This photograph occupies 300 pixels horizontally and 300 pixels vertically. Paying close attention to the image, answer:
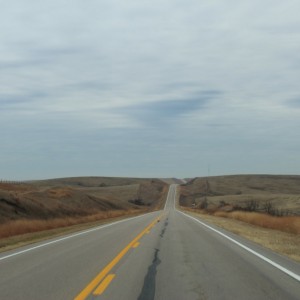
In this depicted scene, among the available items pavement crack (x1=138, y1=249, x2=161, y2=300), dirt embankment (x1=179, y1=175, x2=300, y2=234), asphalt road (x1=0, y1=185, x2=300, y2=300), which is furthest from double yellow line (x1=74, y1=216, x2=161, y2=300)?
dirt embankment (x1=179, y1=175, x2=300, y2=234)

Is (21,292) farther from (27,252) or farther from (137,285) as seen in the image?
(27,252)

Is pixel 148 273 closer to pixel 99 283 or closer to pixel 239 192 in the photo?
pixel 99 283

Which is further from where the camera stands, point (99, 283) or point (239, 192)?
point (239, 192)

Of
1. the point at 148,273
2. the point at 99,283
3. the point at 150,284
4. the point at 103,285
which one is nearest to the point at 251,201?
the point at 148,273

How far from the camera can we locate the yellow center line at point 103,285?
9.07 m

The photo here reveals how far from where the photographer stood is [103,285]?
9.80 meters

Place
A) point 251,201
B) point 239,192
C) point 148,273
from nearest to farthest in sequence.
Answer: point 148,273
point 251,201
point 239,192

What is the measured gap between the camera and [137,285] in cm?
980

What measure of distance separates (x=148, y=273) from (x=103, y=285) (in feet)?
6.02

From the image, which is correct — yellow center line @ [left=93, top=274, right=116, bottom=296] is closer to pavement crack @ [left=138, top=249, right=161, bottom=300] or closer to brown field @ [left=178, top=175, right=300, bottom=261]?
pavement crack @ [left=138, top=249, right=161, bottom=300]

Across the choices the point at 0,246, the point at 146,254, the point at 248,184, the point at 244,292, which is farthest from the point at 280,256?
the point at 248,184

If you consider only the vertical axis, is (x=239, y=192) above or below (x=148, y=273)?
above

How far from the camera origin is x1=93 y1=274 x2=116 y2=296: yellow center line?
9.07 meters

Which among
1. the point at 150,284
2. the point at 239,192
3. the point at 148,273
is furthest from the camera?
the point at 239,192
